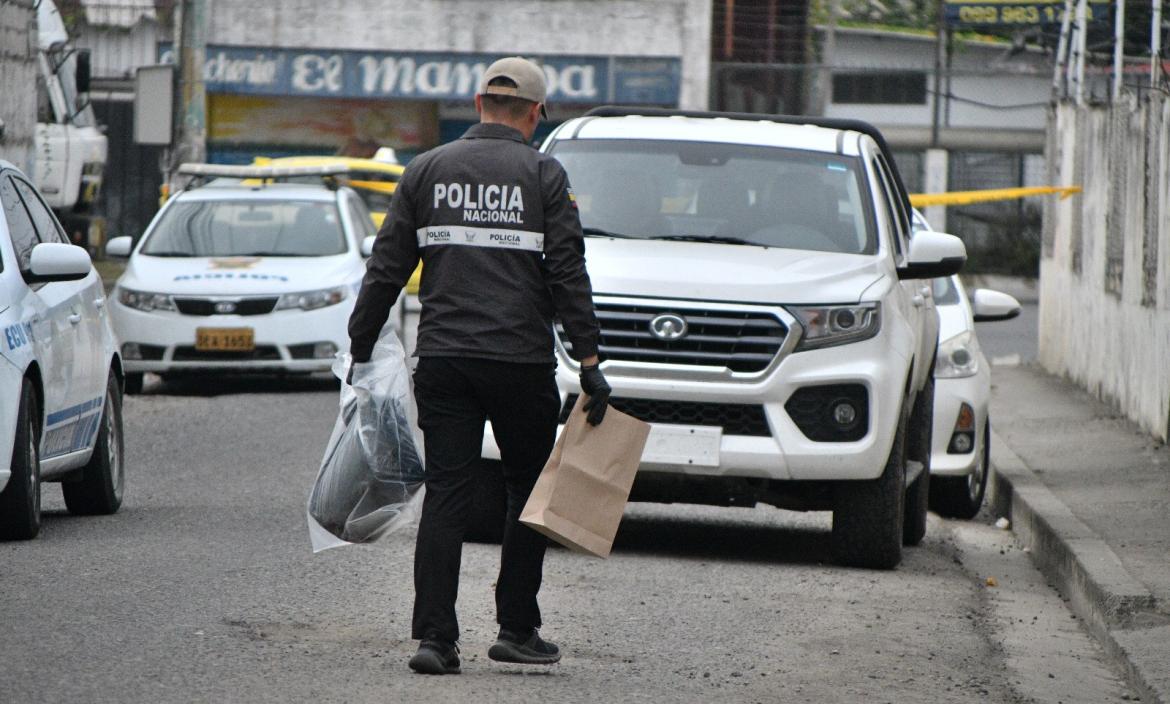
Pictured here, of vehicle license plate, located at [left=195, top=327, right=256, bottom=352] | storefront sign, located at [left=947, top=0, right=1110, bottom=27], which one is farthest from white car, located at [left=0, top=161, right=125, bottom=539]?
storefront sign, located at [left=947, top=0, right=1110, bottom=27]

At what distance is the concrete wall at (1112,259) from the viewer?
13391mm

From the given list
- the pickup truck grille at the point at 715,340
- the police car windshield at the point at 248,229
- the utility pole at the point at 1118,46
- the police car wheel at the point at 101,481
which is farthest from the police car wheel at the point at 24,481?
the utility pole at the point at 1118,46

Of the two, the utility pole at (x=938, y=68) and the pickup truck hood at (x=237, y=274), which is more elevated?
the utility pole at (x=938, y=68)

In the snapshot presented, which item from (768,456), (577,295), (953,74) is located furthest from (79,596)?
(953,74)

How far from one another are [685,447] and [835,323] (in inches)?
32.0

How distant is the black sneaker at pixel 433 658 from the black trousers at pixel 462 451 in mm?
26

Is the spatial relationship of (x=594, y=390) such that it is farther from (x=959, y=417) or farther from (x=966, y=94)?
(x=966, y=94)

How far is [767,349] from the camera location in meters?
8.57

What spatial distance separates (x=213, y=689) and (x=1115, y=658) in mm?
3337

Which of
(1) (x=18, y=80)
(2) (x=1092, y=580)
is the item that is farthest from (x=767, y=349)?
(1) (x=18, y=80)

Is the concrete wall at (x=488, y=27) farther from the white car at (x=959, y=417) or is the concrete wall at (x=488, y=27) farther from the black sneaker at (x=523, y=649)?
the black sneaker at (x=523, y=649)

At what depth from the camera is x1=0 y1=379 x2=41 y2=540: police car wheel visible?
8.21 metres

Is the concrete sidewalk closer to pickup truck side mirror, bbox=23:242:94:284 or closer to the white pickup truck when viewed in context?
the white pickup truck

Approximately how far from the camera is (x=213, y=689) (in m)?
5.73
